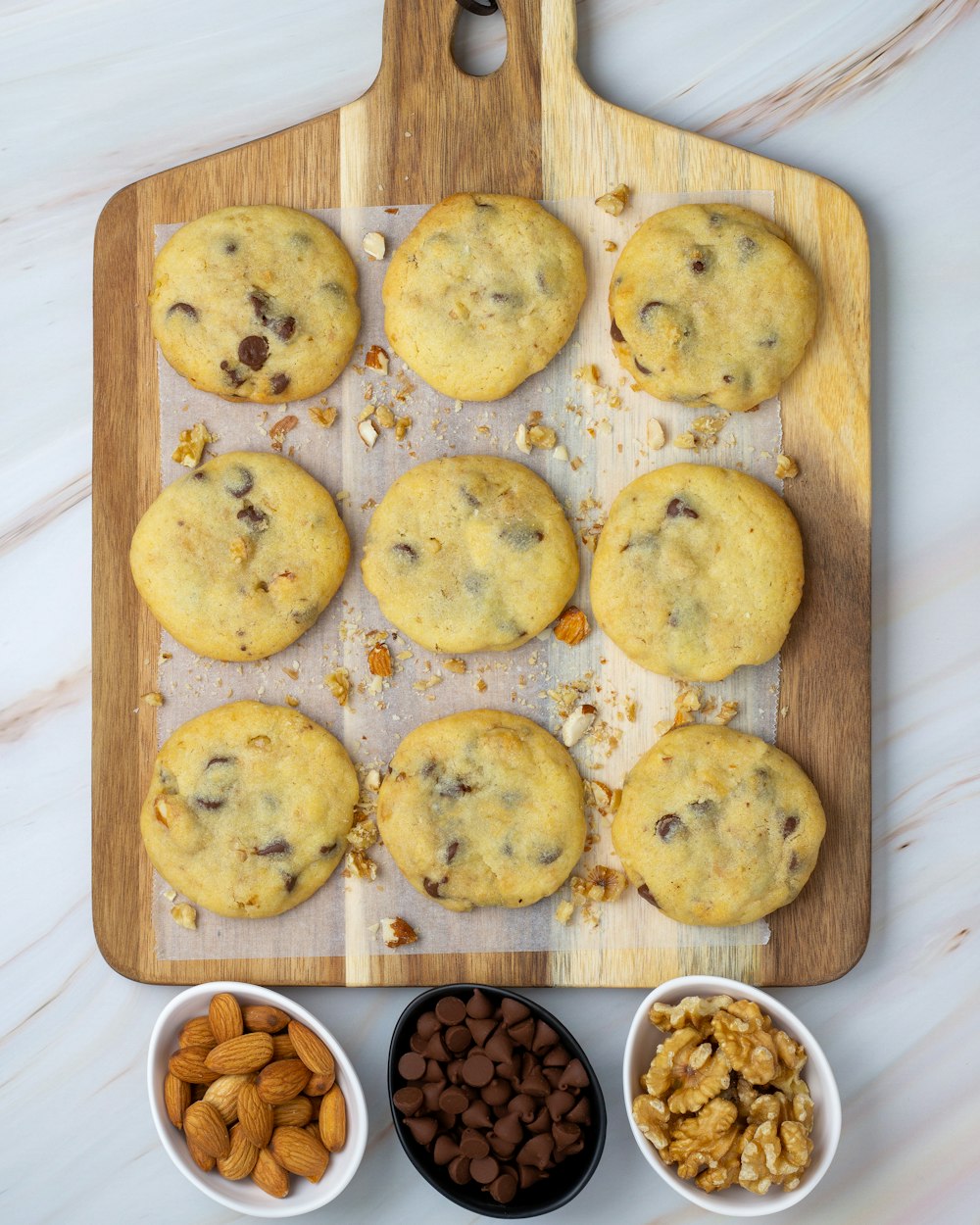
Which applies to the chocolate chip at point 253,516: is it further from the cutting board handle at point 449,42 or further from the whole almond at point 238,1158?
the whole almond at point 238,1158

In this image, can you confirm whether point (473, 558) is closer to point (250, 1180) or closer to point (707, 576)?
point (707, 576)

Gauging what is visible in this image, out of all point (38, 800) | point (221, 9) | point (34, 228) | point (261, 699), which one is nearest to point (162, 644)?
point (261, 699)

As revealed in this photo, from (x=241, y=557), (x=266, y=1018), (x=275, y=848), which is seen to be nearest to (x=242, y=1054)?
(x=266, y=1018)

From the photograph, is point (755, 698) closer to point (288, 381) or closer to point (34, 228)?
point (288, 381)

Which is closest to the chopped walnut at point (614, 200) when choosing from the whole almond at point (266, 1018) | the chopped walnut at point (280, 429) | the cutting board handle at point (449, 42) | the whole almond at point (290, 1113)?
the cutting board handle at point (449, 42)

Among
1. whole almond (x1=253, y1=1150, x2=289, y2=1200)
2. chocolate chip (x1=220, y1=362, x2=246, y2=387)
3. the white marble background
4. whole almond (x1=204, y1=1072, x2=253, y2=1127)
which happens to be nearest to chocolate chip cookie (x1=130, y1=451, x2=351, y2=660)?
chocolate chip (x1=220, y1=362, x2=246, y2=387)
